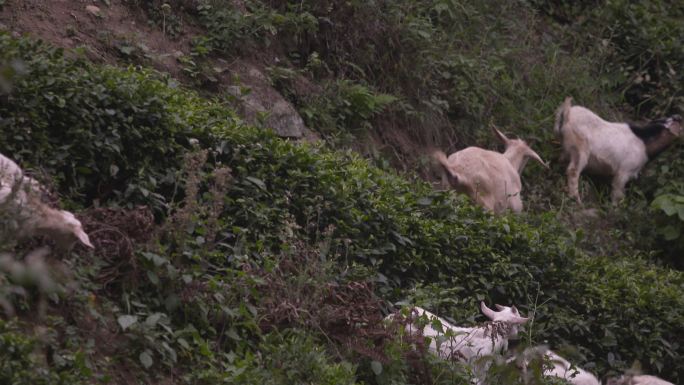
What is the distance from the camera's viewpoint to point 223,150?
663 centimetres

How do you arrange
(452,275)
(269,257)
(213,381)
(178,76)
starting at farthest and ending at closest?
(178,76) → (452,275) → (269,257) → (213,381)

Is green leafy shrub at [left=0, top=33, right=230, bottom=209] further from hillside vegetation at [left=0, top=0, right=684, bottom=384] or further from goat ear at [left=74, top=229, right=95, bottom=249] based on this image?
goat ear at [left=74, top=229, right=95, bottom=249]

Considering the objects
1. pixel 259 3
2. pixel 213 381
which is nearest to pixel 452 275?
pixel 213 381

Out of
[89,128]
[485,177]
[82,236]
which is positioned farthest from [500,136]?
[82,236]

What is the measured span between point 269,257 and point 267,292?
40 cm

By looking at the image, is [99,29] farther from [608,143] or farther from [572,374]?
[608,143]

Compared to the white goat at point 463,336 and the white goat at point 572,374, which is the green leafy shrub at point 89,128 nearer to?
the white goat at point 463,336

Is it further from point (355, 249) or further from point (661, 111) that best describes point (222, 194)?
point (661, 111)

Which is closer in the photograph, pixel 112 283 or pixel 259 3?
pixel 112 283

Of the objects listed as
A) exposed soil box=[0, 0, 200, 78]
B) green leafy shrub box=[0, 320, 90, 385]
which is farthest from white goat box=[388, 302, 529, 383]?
exposed soil box=[0, 0, 200, 78]

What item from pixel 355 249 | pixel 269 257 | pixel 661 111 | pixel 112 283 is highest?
pixel 112 283

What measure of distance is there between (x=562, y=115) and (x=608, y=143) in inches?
23.2

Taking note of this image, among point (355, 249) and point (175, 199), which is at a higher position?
point (175, 199)

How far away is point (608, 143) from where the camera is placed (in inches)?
433
